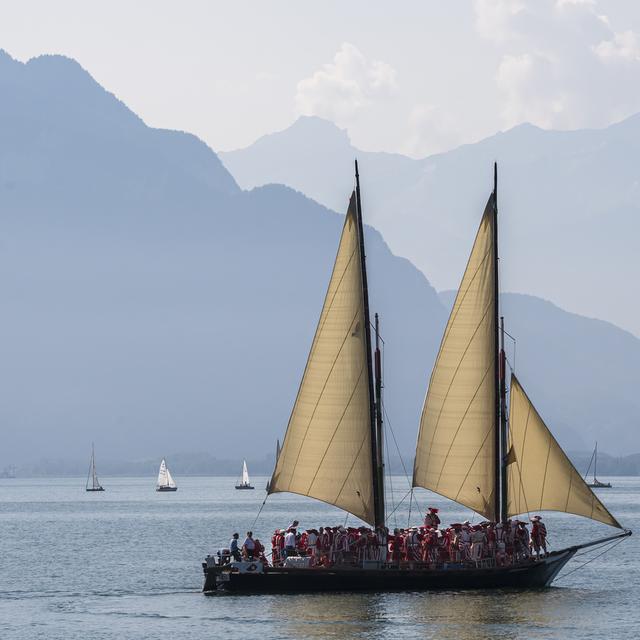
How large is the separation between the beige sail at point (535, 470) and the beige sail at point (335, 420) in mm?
6317

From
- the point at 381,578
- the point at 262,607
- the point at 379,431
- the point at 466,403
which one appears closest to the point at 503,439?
the point at 466,403

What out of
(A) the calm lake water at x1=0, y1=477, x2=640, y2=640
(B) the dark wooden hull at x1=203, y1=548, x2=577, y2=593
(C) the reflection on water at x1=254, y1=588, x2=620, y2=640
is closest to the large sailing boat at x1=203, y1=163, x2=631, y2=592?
(B) the dark wooden hull at x1=203, y1=548, x2=577, y2=593

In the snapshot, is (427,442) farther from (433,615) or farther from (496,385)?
(433,615)

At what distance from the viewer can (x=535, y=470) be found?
70.8 meters

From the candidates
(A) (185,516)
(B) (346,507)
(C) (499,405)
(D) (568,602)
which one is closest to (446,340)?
(C) (499,405)

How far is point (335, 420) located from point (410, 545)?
6098 mm

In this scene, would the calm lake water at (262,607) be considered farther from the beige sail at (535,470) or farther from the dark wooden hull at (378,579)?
the beige sail at (535,470)

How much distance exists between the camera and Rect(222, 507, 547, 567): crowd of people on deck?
68875 millimetres

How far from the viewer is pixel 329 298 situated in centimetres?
6912

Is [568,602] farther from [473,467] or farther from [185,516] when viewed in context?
[185,516]

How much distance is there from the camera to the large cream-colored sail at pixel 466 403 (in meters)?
69.9

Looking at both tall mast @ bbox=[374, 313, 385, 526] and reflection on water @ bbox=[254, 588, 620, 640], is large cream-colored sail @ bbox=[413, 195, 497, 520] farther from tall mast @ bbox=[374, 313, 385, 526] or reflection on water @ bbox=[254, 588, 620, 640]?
reflection on water @ bbox=[254, 588, 620, 640]

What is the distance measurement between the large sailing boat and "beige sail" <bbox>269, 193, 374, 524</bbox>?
4cm

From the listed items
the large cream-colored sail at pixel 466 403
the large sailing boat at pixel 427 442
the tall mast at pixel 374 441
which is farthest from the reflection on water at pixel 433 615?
the large cream-colored sail at pixel 466 403
